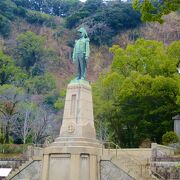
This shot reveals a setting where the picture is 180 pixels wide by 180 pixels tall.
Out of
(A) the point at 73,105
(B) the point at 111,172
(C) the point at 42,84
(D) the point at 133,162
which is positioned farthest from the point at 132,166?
(C) the point at 42,84

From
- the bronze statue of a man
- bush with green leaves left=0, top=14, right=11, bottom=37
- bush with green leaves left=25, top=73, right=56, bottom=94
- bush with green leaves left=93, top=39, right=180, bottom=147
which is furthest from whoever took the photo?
bush with green leaves left=0, top=14, right=11, bottom=37

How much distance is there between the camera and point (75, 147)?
1894cm

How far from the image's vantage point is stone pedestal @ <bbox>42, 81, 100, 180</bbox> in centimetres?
1891

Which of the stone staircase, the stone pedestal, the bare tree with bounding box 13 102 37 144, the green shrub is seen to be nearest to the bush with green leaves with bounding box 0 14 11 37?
the bare tree with bounding box 13 102 37 144

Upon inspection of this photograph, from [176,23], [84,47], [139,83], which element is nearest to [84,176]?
[84,47]

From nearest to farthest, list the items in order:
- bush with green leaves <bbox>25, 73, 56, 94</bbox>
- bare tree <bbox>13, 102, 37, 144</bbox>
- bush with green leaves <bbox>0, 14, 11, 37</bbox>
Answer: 1. bare tree <bbox>13, 102, 37, 144</bbox>
2. bush with green leaves <bbox>25, 73, 56, 94</bbox>
3. bush with green leaves <bbox>0, 14, 11, 37</bbox>

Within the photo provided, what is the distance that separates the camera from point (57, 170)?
1930cm

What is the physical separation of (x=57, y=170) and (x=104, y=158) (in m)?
→ 2.45

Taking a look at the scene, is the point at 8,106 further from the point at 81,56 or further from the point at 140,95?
the point at 81,56

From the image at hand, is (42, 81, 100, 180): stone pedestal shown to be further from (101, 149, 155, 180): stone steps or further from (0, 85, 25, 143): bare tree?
(0, 85, 25, 143): bare tree

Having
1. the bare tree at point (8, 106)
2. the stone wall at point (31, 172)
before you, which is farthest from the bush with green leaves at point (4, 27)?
the stone wall at point (31, 172)

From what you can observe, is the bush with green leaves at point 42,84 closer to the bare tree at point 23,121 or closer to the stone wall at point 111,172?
the bare tree at point 23,121

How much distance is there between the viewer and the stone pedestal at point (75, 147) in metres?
18.9

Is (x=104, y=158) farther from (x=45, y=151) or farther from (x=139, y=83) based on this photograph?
(x=139, y=83)
